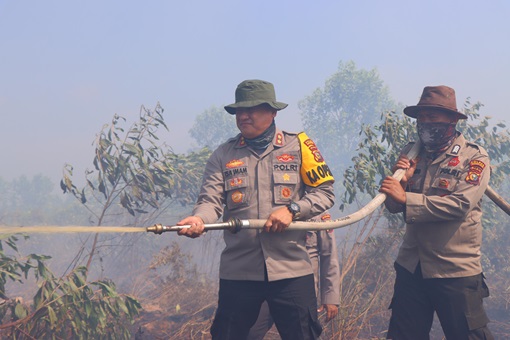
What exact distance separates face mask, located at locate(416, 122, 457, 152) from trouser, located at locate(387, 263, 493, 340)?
0.91 meters

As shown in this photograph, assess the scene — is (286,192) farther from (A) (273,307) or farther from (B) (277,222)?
(A) (273,307)

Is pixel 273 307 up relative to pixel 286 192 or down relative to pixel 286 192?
down

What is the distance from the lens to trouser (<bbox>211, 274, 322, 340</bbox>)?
337 centimetres

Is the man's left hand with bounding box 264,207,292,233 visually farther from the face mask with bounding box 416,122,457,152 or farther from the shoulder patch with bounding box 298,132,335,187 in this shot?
the face mask with bounding box 416,122,457,152

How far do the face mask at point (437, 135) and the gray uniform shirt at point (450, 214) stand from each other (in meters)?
0.06

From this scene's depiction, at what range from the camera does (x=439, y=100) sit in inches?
150

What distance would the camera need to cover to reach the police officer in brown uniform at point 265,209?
133 inches

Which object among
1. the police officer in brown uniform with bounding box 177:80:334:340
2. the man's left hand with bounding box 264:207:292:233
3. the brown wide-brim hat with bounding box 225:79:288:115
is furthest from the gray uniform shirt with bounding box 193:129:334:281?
the brown wide-brim hat with bounding box 225:79:288:115

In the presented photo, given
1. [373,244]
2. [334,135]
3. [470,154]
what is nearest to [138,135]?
[373,244]

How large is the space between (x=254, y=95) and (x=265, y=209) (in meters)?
0.78

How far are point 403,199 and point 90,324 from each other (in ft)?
13.3

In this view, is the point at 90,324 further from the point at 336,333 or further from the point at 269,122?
the point at 269,122

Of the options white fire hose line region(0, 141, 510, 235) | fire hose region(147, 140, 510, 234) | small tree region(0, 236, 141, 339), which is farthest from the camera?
small tree region(0, 236, 141, 339)

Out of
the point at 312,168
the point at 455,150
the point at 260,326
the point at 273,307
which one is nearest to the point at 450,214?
the point at 455,150
